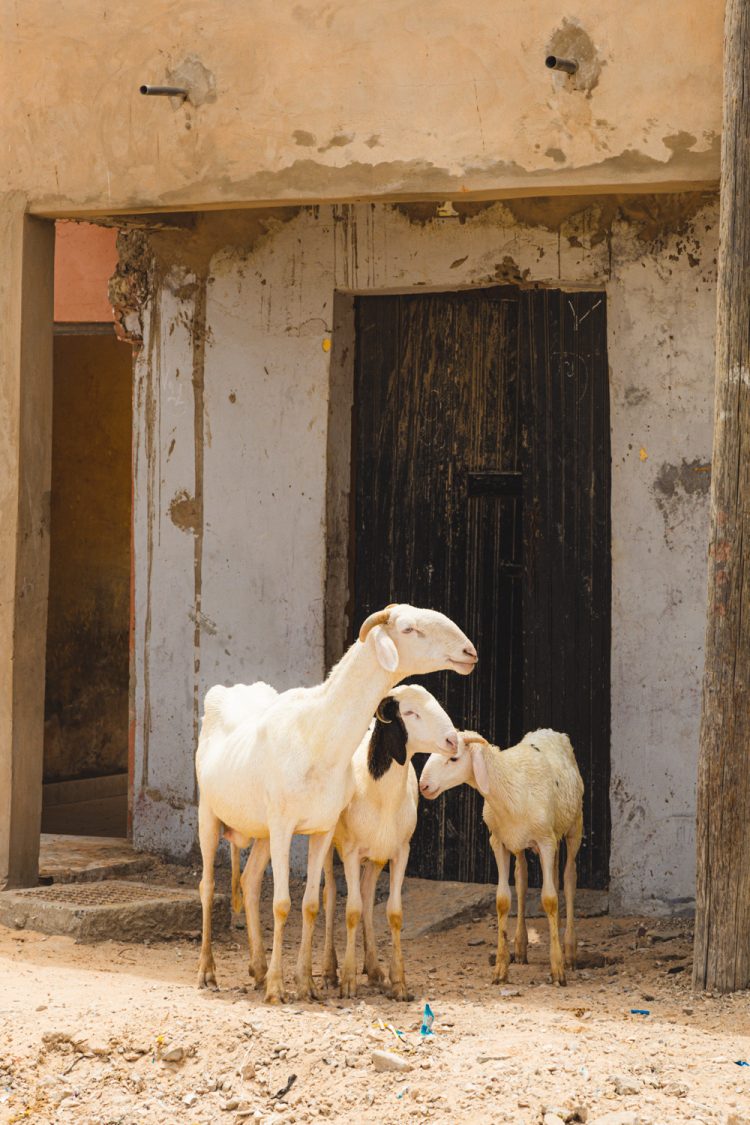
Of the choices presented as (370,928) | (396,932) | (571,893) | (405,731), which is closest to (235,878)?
(370,928)

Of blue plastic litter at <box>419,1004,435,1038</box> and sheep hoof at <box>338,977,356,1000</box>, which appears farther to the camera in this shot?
sheep hoof at <box>338,977,356,1000</box>

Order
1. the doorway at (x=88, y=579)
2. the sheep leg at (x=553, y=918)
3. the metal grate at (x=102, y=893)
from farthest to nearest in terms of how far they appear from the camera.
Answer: the doorway at (x=88, y=579), the metal grate at (x=102, y=893), the sheep leg at (x=553, y=918)

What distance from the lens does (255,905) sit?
7.49m

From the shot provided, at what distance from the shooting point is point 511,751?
Answer: 310 inches

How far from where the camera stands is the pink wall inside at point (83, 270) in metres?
11.2

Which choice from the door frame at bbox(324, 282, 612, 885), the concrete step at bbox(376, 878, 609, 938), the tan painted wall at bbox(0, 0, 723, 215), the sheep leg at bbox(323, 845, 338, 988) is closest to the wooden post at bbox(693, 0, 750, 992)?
the tan painted wall at bbox(0, 0, 723, 215)

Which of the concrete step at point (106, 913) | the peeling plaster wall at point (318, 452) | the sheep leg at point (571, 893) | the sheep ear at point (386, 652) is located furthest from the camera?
the peeling plaster wall at point (318, 452)

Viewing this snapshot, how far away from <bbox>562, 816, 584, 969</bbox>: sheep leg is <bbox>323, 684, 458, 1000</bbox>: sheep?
113 cm

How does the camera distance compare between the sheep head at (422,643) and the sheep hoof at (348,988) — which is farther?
the sheep hoof at (348,988)

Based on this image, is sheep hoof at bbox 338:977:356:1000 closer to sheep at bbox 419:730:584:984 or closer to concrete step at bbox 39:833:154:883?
sheep at bbox 419:730:584:984

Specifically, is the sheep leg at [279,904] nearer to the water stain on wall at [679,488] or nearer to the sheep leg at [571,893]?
the sheep leg at [571,893]

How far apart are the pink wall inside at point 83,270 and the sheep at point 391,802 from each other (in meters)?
5.12

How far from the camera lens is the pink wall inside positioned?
36.9 feet

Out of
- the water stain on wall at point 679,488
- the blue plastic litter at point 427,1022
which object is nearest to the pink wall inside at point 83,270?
the water stain on wall at point 679,488
